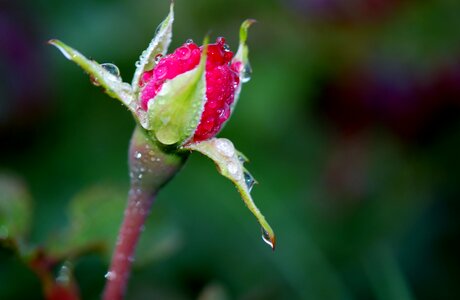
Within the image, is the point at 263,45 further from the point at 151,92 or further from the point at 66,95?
the point at 151,92

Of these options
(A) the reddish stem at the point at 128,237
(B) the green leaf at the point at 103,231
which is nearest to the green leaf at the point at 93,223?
(B) the green leaf at the point at 103,231

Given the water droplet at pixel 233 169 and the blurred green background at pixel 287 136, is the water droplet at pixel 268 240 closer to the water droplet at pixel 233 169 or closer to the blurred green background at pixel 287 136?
the water droplet at pixel 233 169

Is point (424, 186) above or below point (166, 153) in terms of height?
below

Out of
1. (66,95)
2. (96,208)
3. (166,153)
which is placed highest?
(166,153)

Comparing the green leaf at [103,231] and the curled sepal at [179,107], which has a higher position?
the curled sepal at [179,107]

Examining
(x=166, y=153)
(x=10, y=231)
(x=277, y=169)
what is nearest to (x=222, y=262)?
(x=277, y=169)

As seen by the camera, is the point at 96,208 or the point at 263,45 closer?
the point at 96,208
